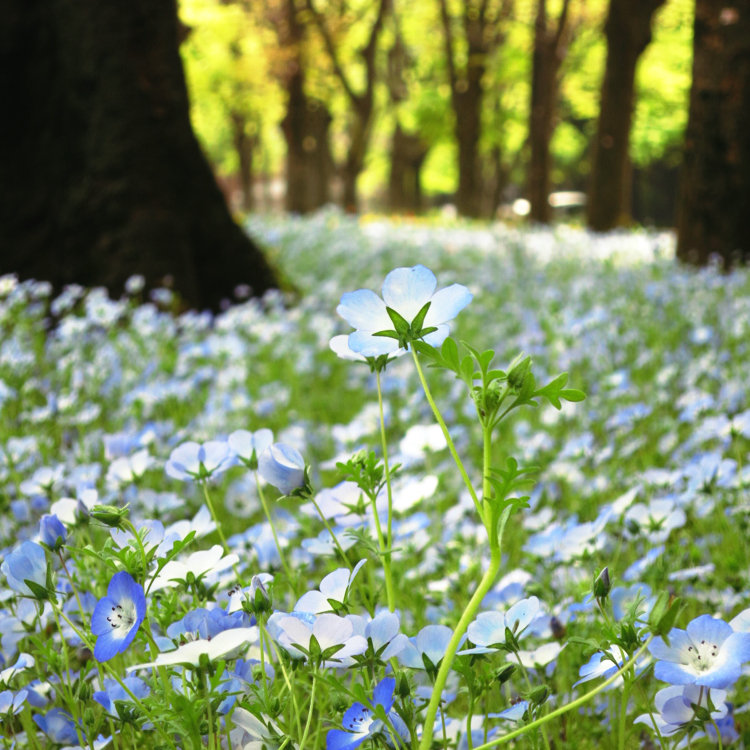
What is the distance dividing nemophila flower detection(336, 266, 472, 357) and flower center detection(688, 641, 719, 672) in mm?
435

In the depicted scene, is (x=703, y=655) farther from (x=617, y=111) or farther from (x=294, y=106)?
(x=294, y=106)

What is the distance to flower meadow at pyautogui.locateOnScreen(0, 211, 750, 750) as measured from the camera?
2.79 feet

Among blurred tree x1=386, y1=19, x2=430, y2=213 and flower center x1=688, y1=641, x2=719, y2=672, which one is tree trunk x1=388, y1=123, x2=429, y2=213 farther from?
flower center x1=688, y1=641, x2=719, y2=672

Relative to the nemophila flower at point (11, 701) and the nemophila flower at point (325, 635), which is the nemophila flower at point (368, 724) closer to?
the nemophila flower at point (325, 635)

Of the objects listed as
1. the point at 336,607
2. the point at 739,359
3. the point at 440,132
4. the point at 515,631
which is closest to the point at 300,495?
the point at 336,607

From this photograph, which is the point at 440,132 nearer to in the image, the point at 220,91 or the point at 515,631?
the point at 220,91

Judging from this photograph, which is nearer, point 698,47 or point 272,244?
point 698,47

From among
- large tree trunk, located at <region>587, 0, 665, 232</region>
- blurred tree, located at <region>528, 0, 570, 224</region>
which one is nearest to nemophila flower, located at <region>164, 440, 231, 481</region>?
large tree trunk, located at <region>587, 0, 665, 232</region>

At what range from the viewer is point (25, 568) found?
97 cm

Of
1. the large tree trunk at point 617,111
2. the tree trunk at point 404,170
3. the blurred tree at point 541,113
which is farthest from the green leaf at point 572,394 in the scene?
the tree trunk at point 404,170

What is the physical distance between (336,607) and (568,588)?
2.98 ft

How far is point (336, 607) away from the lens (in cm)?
93

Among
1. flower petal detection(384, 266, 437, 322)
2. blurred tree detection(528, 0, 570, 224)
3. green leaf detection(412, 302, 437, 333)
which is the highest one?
blurred tree detection(528, 0, 570, 224)

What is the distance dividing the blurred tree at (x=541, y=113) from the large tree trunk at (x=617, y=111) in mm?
2657
